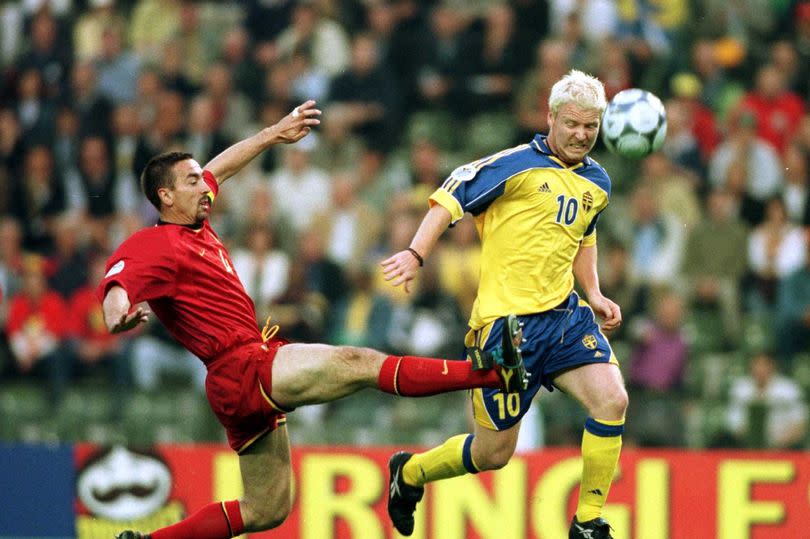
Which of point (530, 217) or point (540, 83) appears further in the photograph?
point (540, 83)

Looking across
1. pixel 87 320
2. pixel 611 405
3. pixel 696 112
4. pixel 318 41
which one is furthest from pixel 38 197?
pixel 611 405

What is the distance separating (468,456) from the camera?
779 centimetres

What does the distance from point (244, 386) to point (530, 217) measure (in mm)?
1625

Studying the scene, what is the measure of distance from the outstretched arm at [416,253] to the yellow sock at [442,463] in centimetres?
124

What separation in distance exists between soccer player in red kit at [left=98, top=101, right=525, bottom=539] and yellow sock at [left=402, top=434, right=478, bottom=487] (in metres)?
0.77

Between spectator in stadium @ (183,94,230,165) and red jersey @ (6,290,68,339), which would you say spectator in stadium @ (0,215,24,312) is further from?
spectator in stadium @ (183,94,230,165)

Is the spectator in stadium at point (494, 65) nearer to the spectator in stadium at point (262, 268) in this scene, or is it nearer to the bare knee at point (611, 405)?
the spectator in stadium at point (262, 268)

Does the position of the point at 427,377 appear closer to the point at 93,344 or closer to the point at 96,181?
the point at 93,344

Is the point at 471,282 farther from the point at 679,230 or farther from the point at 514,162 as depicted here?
the point at 514,162

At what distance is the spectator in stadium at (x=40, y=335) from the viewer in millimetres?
12617

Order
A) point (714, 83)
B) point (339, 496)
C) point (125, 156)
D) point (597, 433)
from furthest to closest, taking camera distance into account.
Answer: point (125, 156) < point (714, 83) < point (339, 496) < point (597, 433)

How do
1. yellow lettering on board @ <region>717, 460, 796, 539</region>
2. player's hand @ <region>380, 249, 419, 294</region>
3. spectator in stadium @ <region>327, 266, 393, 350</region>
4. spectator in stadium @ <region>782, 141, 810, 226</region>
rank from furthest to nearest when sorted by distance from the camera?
spectator in stadium @ <region>782, 141, 810, 226</region> → spectator in stadium @ <region>327, 266, 393, 350</region> → yellow lettering on board @ <region>717, 460, 796, 539</region> → player's hand @ <region>380, 249, 419, 294</region>

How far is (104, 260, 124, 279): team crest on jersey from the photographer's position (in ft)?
22.6

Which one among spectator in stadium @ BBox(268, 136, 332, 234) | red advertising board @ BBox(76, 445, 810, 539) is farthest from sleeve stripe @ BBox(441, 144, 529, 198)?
spectator in stadium @ BBox(268, 136, 332, 234)
